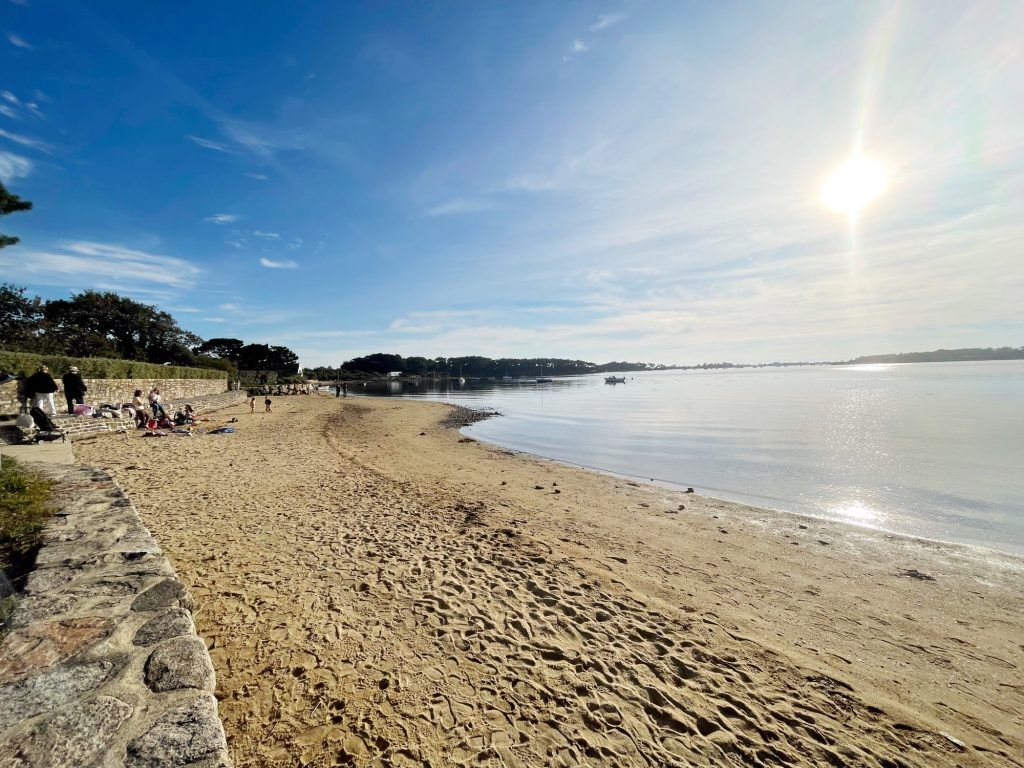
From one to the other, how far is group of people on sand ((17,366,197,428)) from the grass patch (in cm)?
842

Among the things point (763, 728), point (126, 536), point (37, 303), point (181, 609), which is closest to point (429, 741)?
point (181, 609)

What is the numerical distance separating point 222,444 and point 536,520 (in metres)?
13.0

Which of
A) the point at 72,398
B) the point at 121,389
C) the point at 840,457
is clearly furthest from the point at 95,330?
the point at 840,457

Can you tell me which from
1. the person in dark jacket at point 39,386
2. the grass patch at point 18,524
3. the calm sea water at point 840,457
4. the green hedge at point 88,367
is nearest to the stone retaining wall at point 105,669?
the grass patch at point 18,524

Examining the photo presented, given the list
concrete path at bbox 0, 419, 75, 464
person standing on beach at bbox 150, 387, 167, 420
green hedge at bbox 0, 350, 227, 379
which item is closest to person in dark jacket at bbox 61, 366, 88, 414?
green hedge at bbox 0, 350, 227, 379

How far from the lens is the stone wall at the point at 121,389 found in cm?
1308

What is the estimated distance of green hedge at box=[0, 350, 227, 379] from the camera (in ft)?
45.2

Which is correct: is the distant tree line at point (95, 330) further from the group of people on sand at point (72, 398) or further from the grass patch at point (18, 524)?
the grass patch at point (18, 524)

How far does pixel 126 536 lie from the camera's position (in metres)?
4.48

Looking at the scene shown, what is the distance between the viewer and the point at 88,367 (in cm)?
1769

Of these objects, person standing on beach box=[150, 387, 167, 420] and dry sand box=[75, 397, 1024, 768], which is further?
person standing on beach box=[150, 387, 167, 420]

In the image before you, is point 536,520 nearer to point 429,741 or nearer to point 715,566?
point 715,566

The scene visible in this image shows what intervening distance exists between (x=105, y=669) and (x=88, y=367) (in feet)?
74.0

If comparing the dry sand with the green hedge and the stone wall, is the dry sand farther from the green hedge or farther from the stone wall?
the green hedge
